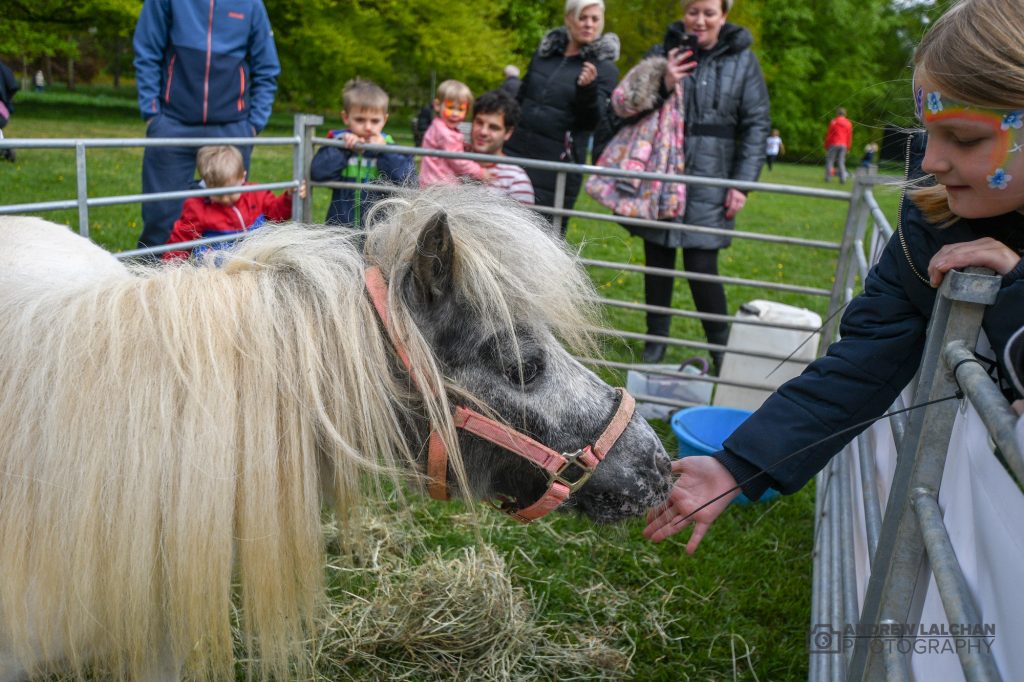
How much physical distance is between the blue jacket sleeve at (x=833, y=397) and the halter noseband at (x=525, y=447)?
267mm

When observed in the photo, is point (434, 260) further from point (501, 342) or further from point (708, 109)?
point (708, 109)

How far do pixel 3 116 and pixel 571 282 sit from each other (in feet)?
18.4

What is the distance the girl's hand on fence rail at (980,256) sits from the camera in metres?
1.35

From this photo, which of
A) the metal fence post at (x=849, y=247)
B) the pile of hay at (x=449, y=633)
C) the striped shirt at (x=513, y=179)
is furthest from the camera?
the striped shirt at (x=513, y=179)

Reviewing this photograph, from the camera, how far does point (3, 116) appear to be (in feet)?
18.7

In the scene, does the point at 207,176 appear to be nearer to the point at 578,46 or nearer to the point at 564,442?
the point at 578,46

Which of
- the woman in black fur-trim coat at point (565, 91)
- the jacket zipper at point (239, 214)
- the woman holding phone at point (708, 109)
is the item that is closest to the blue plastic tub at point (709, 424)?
the woman holding phone at point (708, 109)

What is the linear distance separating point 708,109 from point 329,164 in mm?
2302

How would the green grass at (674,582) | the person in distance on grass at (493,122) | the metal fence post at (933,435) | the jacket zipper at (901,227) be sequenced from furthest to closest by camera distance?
the person in distance on grass at (493,122) → the green grass at (674,582) → the jacket zipper at (901,227) → the metal fence post at (933,435)

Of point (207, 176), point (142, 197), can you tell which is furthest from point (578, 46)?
point (142, 197)

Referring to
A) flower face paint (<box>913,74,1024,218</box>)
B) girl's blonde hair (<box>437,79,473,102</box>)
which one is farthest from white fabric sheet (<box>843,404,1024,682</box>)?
girl's blonde hair (<box>437,79,473,102</box>)

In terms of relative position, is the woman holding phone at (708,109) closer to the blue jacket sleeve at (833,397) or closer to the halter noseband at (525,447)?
the blue jacket sleeve at (833,397)

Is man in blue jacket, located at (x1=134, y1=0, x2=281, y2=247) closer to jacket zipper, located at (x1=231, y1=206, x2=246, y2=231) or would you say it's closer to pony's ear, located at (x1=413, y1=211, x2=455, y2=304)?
jacket zipper, located at (x1=231, y1=206, x2=246, y2=231)

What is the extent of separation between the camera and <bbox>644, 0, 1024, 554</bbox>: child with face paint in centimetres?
133
